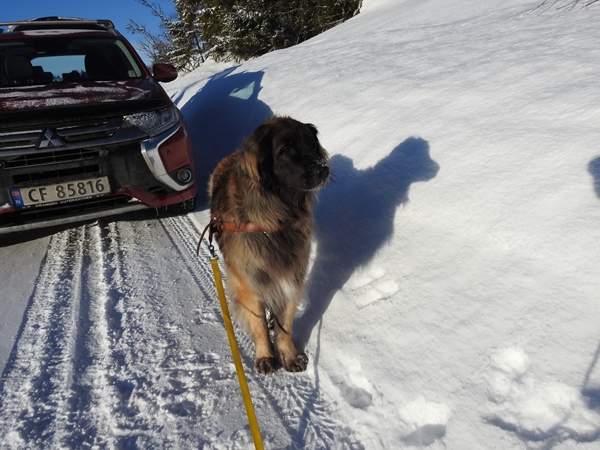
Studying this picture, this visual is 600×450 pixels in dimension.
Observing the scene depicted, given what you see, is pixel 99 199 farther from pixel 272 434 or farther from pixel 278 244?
pixel 272 434

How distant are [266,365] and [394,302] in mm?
910

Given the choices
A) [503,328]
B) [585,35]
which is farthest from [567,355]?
[585,35]

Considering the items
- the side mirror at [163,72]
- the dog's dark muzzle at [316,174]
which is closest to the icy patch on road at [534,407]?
the dog's dark muzzle at [316,174]

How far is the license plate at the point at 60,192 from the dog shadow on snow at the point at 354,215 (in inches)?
79.9

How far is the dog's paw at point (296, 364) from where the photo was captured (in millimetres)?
2301

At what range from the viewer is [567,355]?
184cm

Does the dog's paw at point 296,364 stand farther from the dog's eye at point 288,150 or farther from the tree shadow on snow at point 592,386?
the tree shadow on snow at point 592,386

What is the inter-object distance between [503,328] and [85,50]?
5.54m

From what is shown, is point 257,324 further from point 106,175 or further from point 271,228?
point 106,175

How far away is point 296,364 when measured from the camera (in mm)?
2307

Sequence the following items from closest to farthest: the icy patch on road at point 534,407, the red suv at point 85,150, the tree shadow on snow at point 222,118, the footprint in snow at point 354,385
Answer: the icy patch on road at point 534,407 → the footprint in snow at point 354,385 → the red suv at point 85,150 → the tree shadow on snow at point 222,118

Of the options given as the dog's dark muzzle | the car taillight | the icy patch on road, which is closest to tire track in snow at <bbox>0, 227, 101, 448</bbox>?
the car taillight

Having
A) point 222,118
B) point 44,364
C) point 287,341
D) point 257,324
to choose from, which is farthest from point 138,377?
point 222,118

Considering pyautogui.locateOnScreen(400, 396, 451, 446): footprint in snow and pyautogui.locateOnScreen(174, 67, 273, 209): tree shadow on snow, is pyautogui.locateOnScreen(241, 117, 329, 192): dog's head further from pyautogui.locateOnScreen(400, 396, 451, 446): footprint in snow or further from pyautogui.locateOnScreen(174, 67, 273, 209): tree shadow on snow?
pyautogui.locateOnScreen(174, 67, 273, 209): tree shadow on snow
